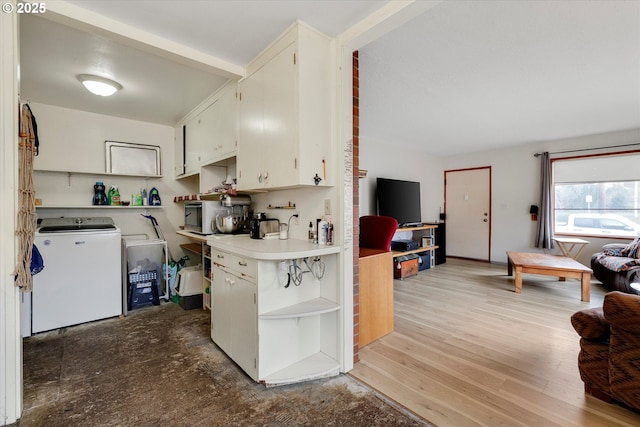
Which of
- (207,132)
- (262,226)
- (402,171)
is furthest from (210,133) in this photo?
(402,171)

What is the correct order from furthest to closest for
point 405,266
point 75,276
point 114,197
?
point 405,266
point 114,197
point 75,276

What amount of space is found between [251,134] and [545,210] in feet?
18.3

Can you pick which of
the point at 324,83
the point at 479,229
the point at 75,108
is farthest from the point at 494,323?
the point at 75,108

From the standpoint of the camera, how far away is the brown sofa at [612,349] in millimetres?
1488

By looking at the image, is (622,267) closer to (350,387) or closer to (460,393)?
(460,393)

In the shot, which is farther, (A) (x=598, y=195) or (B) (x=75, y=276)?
(A) (x=598, y=195)

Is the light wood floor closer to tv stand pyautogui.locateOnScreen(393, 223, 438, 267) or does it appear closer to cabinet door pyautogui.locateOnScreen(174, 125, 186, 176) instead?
tv stand pyautogui.locateOnScreen(393, 223, 438, 267)

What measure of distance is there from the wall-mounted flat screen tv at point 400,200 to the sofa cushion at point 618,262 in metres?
2.72

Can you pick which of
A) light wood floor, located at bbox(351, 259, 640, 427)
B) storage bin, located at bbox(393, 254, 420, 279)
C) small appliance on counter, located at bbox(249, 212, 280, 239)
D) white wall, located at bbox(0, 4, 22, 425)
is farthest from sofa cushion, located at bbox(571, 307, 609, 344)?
white wall, located at bbox(0, 4, 22, 425)

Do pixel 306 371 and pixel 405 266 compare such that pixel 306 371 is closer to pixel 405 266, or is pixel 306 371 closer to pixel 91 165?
pixel 405 266

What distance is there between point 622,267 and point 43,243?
21.3 feet

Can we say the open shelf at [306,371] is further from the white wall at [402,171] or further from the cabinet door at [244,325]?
the white wall at [402,171]

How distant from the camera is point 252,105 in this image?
2.35 meters

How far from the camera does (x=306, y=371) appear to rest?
1.89m
